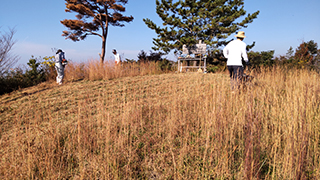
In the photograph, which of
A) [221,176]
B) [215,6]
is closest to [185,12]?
[215,6]

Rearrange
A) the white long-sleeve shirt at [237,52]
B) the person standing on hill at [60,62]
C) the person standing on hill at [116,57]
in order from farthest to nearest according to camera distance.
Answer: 1. the person standing on hill at [116,57]
2. the person standing on hill at [60,62]
3. the white long-sleeve shirt at [237,52]

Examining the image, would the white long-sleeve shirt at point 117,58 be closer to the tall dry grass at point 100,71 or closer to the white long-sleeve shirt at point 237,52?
the tall dry grass at point 100,71

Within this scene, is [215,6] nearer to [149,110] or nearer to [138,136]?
[149,110]

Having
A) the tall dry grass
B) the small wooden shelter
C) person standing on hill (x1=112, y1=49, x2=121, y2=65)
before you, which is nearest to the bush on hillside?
the tall dry grass

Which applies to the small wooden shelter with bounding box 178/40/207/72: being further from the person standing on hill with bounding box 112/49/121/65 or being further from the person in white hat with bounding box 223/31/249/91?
the person in white hat with bounding box 223/31/249/91

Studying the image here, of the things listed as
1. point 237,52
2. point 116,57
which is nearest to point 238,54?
point 237,52

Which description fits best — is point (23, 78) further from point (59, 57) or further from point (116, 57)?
point (116, 57)

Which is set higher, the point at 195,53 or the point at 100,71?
the point at 195,53

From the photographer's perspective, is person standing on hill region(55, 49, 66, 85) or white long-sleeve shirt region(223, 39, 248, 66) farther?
person standing on hill region(55, 49, 66, 85)

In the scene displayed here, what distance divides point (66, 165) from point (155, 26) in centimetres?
1338

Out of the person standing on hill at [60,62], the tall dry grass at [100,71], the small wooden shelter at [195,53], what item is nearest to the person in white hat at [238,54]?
the tall dry grass at [100,71]

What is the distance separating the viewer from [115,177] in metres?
2.21

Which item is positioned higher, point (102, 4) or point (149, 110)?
point (102, 4)

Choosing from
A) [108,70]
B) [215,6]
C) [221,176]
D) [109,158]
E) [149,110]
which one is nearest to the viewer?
[221,176]
